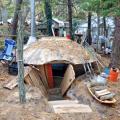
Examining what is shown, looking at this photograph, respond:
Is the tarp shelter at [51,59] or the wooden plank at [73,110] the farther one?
the tarp shelter at [51,59]

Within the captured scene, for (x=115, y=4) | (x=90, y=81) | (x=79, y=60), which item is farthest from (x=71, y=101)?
(x=115, y=4)

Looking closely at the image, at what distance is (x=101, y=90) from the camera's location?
892 centimetres

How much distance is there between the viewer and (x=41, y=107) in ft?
24.9

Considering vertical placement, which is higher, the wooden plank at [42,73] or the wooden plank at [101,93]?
the wooden plank at [42,73]

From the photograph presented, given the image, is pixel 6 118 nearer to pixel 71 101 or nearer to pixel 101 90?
pixel 71 101

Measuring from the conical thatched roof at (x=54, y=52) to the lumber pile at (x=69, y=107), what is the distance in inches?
77.4

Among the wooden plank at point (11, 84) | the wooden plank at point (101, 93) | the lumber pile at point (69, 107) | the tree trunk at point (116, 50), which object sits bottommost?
the lumber pile at point (69, 107)

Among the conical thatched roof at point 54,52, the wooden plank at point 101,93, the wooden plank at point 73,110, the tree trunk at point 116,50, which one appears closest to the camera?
the wooden plank at point 73,110

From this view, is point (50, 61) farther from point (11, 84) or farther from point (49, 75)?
point (11, 84)

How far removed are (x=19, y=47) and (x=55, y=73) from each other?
4283mm

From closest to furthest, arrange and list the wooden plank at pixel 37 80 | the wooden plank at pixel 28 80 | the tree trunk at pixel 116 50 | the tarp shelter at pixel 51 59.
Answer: the wooden plank at pixel 28 80 → the wooden plank at pixel 37 80 → the tarp shelter at pixel 51 59 → the tree trunk at pixel 116 50

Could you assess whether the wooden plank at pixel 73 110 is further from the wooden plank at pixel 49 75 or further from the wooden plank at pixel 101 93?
the wooden plank at pixel 49 75

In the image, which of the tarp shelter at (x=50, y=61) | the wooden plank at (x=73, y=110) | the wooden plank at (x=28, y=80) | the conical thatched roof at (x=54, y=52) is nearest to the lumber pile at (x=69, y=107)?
the wooden plank at (x=73, y=110)

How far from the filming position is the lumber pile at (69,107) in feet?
26.0
